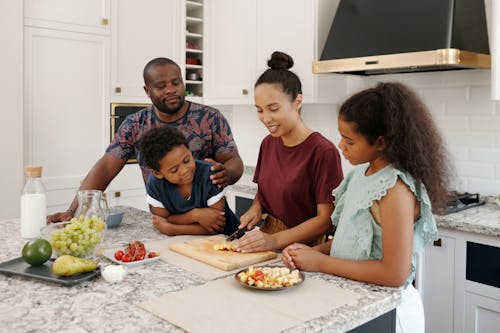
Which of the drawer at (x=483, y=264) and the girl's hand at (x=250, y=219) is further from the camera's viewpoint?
the drawer at (x=483, y=264)

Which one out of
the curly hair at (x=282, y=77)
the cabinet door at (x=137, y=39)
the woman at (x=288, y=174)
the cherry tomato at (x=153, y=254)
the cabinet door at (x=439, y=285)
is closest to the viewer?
the cherry tomato at (x=153, y=254)

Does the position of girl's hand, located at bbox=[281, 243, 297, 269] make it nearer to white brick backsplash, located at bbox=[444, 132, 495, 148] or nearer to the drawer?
the drawer

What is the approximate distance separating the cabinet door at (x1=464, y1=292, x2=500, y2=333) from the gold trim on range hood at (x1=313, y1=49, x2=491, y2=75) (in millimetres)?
1106

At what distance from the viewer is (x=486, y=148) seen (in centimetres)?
280

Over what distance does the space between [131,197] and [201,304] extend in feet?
9.21

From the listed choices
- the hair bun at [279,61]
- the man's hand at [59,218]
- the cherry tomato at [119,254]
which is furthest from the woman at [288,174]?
the man's hand at [59,218]

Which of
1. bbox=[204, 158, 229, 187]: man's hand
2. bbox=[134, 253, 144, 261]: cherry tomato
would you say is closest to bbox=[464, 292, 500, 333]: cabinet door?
bbox=[204, 158, 229, 187]: man's hand

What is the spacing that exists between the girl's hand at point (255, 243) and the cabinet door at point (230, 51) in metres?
2.27

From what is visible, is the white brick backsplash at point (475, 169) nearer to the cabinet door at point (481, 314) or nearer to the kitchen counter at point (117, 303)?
the cabinet door at point (481, 314)

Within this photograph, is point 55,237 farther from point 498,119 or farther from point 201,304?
point 498,119

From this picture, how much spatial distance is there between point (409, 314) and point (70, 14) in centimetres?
298

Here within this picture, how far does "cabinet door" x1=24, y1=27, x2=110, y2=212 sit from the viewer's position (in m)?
3.31

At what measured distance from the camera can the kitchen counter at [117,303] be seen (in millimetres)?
Result: 1038

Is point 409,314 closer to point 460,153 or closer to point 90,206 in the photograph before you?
point 90,206
